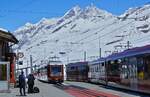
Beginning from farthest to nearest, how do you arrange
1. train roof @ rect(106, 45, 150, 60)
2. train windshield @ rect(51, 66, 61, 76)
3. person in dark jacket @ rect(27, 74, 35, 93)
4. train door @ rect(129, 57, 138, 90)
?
train windshield @ rect(51, 66, 61, 76)
person in dark jacket @ rect(27, 74, 35, 93)
train door @ rect(129, 57, 138, 90)
train roof @ rect(106, 45, 150, 60)

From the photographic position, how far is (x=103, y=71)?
53.6 metres

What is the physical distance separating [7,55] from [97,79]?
38.2 feet

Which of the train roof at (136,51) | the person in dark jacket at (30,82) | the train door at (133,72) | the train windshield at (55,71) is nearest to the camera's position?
the train roof at (136,51)

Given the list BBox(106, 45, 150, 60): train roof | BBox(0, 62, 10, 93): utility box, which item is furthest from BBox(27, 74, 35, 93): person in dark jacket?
BBox(106, 45, 150, 60): train roof

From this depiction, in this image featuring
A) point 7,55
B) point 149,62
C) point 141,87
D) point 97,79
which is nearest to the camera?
point 149,62

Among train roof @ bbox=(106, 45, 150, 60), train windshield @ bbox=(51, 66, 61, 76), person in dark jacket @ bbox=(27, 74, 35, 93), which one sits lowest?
person in dark jacket @ bbox=(27, 74, 35, 93)

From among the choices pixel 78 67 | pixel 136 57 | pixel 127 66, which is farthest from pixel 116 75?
pixel 78 67

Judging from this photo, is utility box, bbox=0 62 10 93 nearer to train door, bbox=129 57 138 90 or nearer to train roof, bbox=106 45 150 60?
train roof, bbox=106 45 150 60

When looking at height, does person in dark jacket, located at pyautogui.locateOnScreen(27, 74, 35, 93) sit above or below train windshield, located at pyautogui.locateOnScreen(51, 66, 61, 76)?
below

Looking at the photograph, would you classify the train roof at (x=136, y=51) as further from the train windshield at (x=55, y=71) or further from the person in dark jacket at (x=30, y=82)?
the train windshield at (x=55, y=71)

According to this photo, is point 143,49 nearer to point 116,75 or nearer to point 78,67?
point 116,75

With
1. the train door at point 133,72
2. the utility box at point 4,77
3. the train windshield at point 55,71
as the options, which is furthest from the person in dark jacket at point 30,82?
the train windshield at point 55,71

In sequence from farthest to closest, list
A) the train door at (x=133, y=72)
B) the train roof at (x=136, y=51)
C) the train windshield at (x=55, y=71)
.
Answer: the train windshield at (x=55, y=71), the train door at (x=133, y=72), the train roof at (x=136, y=51)

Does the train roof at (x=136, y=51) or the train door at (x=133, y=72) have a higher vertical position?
the train roof at (x=136, y=51)
